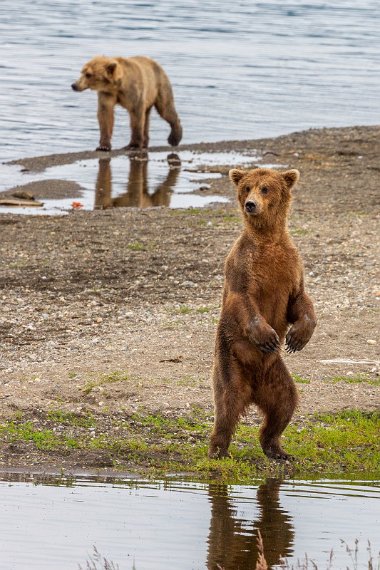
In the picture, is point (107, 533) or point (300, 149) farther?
point (300, 149)

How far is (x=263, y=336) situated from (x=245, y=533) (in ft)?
4.13

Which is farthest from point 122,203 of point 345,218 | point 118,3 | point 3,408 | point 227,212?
point 118,3

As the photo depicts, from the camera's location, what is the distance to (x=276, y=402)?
6910mm

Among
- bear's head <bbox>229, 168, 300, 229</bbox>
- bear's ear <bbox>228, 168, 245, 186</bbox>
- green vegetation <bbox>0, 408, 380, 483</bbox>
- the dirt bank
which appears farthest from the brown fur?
bear's head <bbox>229, 168, 300, 229</bbox>


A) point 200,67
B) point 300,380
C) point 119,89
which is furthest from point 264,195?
point 200,67

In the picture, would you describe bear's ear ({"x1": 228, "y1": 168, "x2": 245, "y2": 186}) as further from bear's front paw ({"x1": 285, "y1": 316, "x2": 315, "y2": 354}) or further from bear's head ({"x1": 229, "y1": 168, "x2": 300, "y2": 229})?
bear's front paw ({"x1": 285, "y1": 316, "x2": 315, "y2": 354})

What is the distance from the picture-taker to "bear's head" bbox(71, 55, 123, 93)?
814 inches

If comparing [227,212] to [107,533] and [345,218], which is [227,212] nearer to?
[345,218]

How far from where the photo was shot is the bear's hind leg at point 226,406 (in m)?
6.78

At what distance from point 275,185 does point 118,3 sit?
62.5 meters

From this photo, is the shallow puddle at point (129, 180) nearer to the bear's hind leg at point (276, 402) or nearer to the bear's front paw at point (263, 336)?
the bear's hind leg at point (276, 402)

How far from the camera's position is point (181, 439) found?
288 inches

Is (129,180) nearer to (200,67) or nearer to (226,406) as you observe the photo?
(226,406)

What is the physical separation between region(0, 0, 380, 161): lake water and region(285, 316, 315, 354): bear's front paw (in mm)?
13979
